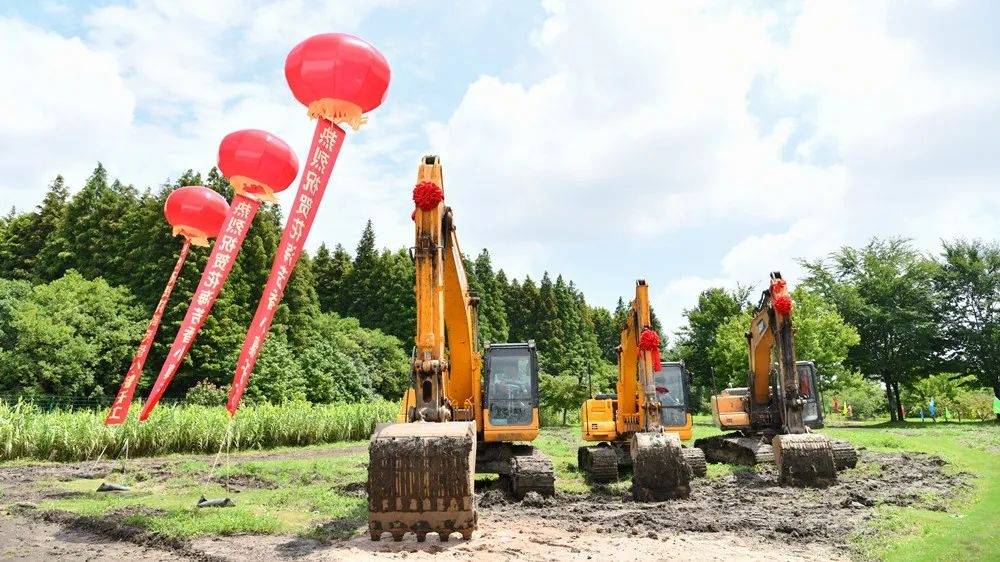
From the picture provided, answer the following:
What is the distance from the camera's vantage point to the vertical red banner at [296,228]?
8688 millimetres

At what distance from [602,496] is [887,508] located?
385 cm

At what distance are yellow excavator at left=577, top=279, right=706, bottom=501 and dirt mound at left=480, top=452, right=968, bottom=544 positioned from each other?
1.21ft

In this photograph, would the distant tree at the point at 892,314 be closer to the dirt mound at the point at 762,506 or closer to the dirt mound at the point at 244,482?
the dirt mound at the point at 762,506

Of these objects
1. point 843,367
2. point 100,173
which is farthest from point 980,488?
point 100,173

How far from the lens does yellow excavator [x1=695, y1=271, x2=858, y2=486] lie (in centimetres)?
1031

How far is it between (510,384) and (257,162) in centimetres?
515

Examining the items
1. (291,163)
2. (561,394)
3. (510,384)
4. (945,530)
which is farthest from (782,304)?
(561,394)

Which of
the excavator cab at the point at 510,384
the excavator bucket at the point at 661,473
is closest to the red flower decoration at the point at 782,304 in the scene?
the excavator bucket at the point at 661,473

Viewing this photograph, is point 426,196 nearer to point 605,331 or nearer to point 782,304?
point 782,304

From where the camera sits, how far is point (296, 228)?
8.80 m

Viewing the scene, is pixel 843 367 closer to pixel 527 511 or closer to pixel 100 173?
pixel 527 511

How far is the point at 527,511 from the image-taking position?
28.8 ft

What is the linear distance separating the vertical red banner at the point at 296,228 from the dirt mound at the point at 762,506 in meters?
3.83

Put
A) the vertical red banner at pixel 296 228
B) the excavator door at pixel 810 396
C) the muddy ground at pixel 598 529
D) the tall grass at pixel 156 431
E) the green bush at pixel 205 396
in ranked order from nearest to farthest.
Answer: the muddy ground at pixel 598 529
the vertical red banner at pixel 296 228
the excavator door at pixel 810 396
the tall grass at pixel 156 431
the green bush at pixel 205 396
